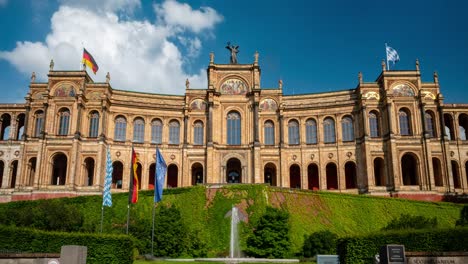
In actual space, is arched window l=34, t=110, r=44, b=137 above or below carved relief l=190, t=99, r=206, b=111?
below

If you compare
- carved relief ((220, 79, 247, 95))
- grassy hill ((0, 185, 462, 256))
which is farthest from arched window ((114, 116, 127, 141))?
grassy hill ((0, 185, 462, 256))

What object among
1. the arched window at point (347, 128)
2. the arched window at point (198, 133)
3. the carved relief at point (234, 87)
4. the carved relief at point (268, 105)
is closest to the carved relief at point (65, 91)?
the arched window at point (198, 133)

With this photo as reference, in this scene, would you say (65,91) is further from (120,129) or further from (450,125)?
(450,125)

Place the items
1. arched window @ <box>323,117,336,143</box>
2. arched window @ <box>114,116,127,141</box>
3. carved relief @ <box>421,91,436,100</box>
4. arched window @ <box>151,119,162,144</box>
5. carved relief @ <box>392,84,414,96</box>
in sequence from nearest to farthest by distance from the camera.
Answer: carved relief @ <box>392,84,414,96</box> < carved relief @ <box>421,91,436,100</box> < arched window @ <box>114,116,127,141</box> < arched window @ <box>323,117,336,143</box> < arched window @ <box>151,119,162,144</box>

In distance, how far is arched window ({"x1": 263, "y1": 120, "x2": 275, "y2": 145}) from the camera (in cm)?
6347

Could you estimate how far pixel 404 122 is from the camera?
195ft

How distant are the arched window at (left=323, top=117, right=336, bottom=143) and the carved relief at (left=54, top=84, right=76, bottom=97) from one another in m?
37.0

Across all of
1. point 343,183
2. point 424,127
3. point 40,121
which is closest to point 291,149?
point 343,183

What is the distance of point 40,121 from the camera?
60875 millimetres

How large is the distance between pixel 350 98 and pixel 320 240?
3187 cm

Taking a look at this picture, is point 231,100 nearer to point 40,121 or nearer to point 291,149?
point 291,149

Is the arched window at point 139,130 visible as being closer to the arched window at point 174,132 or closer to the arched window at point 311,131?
the arched window at point 174,132

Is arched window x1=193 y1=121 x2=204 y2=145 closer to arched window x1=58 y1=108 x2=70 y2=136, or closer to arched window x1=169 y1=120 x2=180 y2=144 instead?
arched window x1=169 y1=120 x2=180 y2=144

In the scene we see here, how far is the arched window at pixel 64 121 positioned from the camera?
59.2m
